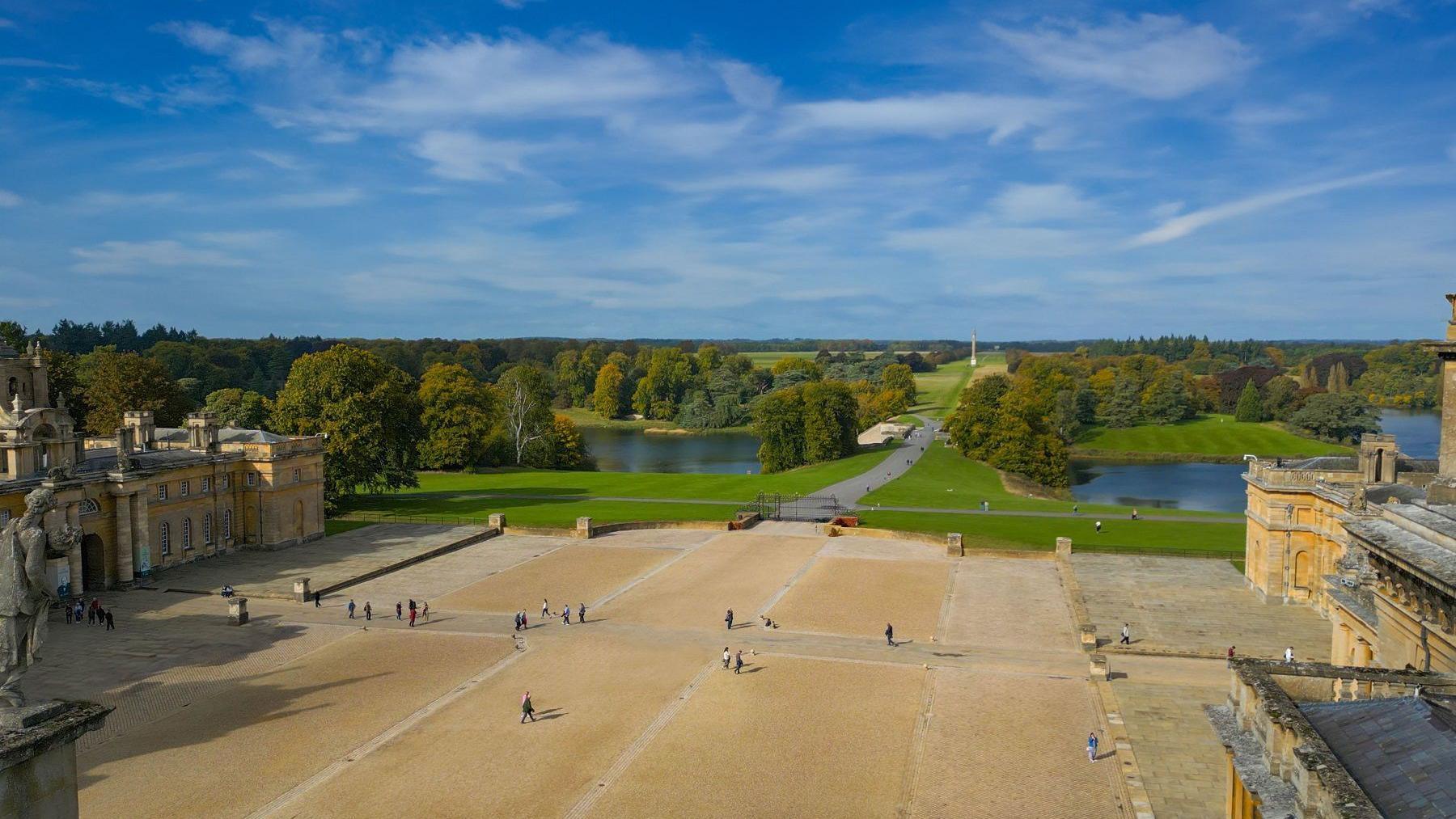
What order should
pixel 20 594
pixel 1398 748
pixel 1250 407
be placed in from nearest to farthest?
pixel 20 594 → pixel 1398 748 → pixel 1250 407

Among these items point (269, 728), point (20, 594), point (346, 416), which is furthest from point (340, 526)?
point (20, 594)

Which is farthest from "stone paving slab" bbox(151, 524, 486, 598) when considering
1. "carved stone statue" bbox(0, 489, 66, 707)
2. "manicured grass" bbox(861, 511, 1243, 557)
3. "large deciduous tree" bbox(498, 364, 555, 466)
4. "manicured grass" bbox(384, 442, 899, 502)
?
"large deciduous tree" bbox(498, 364, 555, 466)

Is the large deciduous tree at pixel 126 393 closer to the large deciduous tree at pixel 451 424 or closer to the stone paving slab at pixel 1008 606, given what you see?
the large deciduous tree at pixel 451 424

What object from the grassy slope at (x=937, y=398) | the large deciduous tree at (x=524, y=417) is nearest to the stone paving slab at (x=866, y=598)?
the large deciduous tree at (x=524, y=417)

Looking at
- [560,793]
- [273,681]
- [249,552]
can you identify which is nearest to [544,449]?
[249,552]

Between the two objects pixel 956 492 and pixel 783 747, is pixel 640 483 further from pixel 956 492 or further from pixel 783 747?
pixel 783 747

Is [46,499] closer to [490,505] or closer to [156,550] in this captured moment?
[156,550]
